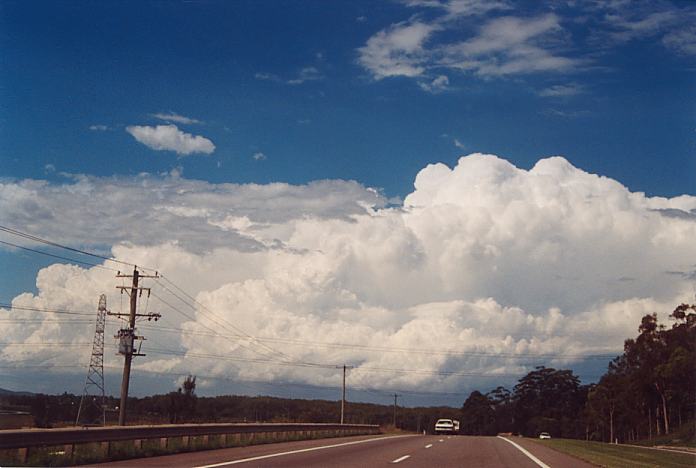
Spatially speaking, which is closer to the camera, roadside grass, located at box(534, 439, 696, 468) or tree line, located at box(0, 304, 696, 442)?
roadside grass, located at box(534, 439, 696, 468)

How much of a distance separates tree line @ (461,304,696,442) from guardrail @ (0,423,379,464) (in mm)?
66980

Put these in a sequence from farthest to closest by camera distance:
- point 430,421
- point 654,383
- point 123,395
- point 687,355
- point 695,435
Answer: point 430,421 → point 654,383 → point 687,355 → point 695,435 → point 123,395

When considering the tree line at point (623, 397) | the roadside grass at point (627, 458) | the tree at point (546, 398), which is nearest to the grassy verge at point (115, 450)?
the roadside grass at point (627, 458)

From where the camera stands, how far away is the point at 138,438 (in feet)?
74.1

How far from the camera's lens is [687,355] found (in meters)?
89.4

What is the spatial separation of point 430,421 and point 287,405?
47541 mm

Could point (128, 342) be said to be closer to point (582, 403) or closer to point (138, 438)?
point (138, 438)

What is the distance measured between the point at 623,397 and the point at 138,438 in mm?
104160

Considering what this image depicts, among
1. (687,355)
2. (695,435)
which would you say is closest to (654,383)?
(687,355)

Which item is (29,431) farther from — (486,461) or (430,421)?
(430,421)

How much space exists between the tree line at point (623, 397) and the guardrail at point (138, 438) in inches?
2637

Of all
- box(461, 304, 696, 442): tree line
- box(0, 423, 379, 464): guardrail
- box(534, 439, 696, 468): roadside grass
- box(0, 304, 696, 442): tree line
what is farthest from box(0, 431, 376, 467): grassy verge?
box(461, 304, 696, 442): tree line

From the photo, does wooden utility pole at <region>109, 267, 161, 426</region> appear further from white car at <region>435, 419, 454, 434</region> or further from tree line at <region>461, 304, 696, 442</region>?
tree line at <region>461, 304, 696, 442</region>

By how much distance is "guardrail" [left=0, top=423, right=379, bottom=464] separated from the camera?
17.1 m
